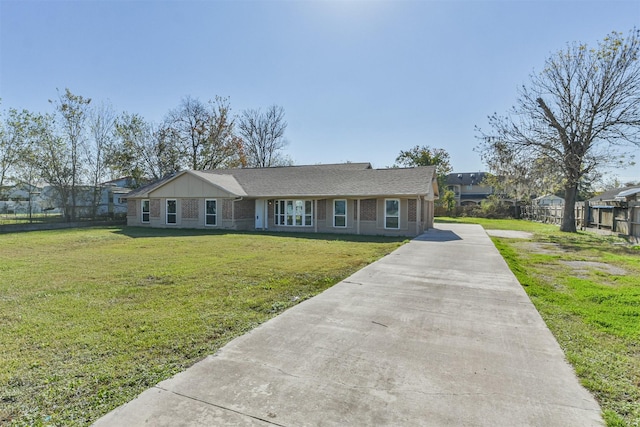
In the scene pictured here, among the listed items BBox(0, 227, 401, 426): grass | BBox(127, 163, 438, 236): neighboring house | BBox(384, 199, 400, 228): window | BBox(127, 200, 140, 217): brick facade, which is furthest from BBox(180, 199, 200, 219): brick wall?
BBox(384, 199, 400, 228): window

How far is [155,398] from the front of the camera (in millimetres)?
2766

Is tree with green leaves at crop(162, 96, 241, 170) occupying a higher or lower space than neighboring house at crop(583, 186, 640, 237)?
higher

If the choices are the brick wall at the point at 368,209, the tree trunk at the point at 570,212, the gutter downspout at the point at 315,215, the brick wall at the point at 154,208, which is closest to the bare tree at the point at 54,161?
the brick wall at the point at 154,208

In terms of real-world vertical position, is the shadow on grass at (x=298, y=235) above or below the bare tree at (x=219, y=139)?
below

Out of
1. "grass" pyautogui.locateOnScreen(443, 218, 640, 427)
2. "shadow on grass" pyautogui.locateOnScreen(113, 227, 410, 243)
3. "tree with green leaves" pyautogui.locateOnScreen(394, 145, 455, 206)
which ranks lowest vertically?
"grass" pyautogui.locateOnScreen(443, 218, 640, 427)

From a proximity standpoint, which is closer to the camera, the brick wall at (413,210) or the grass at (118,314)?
the grass at (118,314)

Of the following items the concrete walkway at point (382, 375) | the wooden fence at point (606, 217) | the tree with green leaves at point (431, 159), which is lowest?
the concrete walkway at point (382, 375)

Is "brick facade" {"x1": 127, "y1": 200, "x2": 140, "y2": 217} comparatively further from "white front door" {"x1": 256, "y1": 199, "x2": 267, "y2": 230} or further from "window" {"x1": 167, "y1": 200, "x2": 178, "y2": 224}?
"white front door" {"x1": 256, "y1": 199, "x2": 267, "y2": 230}

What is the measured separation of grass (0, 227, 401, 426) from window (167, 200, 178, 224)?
11.5 m

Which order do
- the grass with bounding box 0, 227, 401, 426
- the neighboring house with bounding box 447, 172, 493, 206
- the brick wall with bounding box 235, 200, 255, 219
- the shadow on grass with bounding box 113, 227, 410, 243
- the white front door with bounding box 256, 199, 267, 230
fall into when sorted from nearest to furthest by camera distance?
1. the grass with bounding box 0, 227, 401, 426
2. the shadow on grass with bounding box 113, 227, 410, 243
3. the brick wall with bounding box 235, 200, 255, 219
4. the white front door with bounding box 256, 199, 267, 230
5. the neighboring house with bounding box 447, 172, 493, 206

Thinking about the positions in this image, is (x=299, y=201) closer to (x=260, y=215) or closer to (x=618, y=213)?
(x=260, y=215)

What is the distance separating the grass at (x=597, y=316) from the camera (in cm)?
298

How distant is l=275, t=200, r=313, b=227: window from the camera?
66.0ft

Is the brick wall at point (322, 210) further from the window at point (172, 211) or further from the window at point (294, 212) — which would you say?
the window at point (172, 211)
